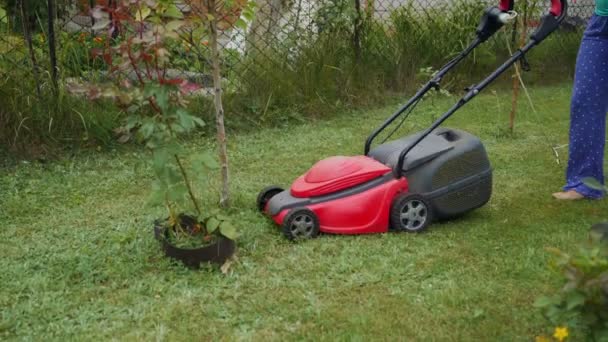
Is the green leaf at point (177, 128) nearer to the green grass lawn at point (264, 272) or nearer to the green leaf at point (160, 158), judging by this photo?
the green leaf at point (160, 158)

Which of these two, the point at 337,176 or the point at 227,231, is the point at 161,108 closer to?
the point at 227,231

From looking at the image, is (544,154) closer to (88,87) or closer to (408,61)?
(408,61)

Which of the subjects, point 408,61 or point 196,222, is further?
point 408,61

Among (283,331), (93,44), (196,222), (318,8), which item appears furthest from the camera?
(318,8)

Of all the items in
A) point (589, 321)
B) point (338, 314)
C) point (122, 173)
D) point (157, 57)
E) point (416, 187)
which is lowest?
point (122, 173)

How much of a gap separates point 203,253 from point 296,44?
3257mm

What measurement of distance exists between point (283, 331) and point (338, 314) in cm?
22

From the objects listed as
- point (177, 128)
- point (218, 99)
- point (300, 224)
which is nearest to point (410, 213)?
point (300, 224)

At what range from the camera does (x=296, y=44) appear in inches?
230

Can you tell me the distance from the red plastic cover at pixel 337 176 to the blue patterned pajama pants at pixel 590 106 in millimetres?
1141

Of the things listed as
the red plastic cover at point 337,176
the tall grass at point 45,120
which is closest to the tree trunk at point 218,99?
the red plastic cover at point 337,176

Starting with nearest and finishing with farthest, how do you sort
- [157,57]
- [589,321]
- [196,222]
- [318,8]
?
1. [589,321]
2. [157,57]
3. [196,222]
4. [318,8]

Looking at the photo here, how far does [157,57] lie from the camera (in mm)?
2666

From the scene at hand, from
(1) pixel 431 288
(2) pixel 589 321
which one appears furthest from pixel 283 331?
(2) pixel 589 321
